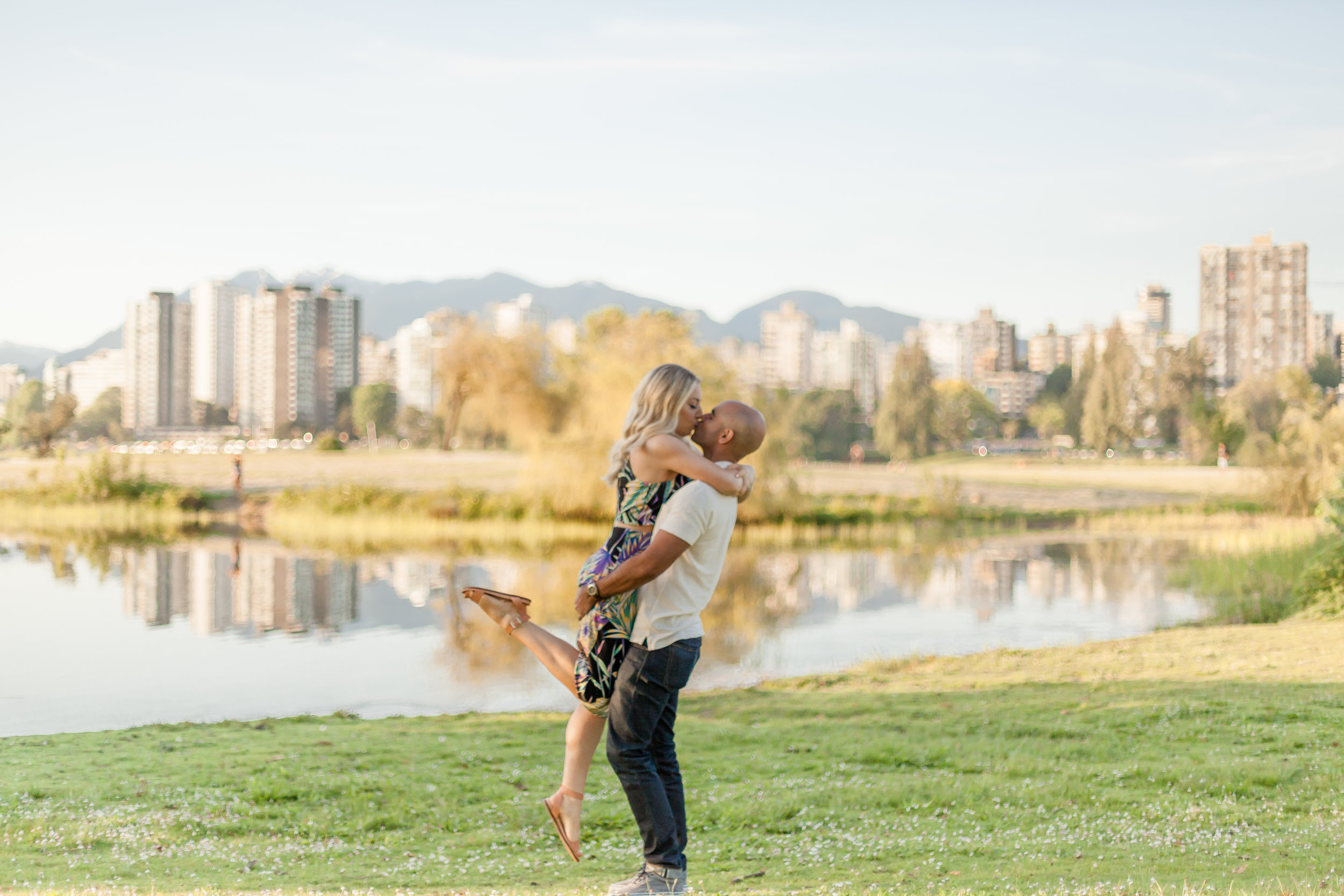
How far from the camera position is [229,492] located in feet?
131

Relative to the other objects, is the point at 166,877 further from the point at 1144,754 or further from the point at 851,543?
the point at 851,543

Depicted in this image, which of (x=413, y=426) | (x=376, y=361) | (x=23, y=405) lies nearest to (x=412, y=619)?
(x=23, y=405)

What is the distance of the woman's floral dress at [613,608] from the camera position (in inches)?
156

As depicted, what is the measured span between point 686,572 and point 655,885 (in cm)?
119

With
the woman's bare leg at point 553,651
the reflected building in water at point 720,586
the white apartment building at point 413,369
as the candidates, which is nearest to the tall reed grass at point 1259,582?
the reflected building in water at point 720,586

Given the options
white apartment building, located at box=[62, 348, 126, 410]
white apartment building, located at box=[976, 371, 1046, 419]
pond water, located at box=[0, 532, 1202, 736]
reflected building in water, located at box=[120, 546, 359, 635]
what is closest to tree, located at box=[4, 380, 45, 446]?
white apartment building, located at box=[62, 348, 126, 410]

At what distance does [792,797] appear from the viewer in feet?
22.6

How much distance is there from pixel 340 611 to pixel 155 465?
103 feet

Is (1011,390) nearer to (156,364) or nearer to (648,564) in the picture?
(156,364)

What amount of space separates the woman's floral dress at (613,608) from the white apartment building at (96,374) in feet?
164

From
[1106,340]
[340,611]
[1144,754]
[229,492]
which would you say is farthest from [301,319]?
[1144,754]

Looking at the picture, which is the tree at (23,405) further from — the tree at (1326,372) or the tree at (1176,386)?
the tree at (1326,372)

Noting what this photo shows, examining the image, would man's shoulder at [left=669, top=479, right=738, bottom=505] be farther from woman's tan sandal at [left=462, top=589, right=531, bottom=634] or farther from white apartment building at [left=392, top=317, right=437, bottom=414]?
white apartment building at [left=392, top=317, right=437, bottom=414]

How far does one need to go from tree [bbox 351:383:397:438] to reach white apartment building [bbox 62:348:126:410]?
18.9 meters
